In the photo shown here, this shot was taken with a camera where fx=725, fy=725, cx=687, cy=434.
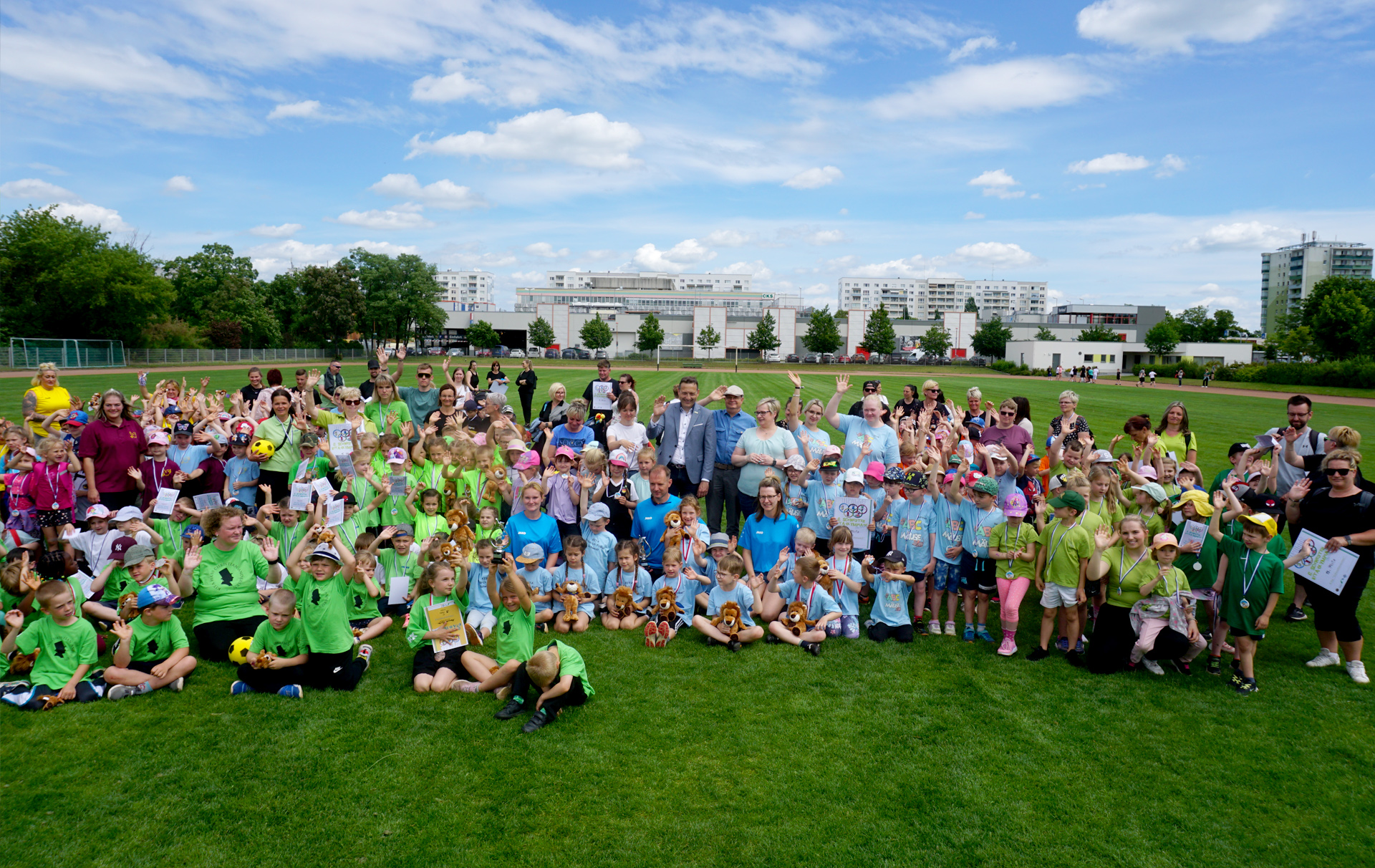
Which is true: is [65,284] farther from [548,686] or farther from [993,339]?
[993,339]

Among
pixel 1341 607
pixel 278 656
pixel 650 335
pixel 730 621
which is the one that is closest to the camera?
pixel 278 656

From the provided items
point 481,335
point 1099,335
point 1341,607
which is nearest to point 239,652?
point 1341,607

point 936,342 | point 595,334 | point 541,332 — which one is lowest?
point 936,342

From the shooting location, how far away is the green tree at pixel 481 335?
94.6m

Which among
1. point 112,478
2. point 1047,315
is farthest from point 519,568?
point 1047,315

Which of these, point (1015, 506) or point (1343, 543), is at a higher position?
point (1015, 506)

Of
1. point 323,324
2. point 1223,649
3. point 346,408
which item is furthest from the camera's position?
point 323,324

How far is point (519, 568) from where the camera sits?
7.29 m

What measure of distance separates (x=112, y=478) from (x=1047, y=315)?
14509 centimetres

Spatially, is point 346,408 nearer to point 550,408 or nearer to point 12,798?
point 550,408

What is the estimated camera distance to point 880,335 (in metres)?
92.2

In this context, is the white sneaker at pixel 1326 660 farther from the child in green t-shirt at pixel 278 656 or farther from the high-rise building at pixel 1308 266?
the high-rise building at pixel 1308 266

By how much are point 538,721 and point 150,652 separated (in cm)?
353

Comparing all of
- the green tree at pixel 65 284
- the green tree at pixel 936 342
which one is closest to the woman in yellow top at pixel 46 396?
the green tree at pixel 65 284
